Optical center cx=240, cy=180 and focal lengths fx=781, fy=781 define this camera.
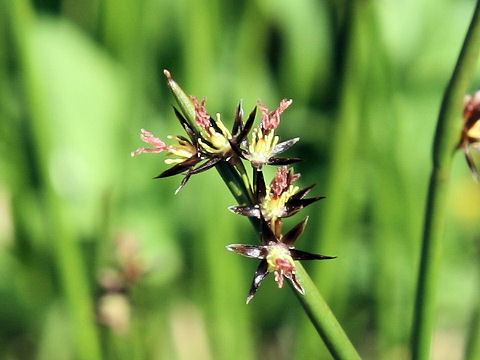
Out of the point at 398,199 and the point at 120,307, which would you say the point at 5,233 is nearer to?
the point at 120,307

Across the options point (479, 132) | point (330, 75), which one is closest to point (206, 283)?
point (330, 75)

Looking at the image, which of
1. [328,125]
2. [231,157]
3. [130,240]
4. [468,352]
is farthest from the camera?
[328,125]

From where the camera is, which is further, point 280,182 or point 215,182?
point 215,182

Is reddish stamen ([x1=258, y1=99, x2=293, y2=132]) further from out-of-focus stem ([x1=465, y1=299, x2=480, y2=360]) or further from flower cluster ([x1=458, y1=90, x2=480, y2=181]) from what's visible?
out-of-focus stem ([x1=465, y1=299, x2=480, y2=360])

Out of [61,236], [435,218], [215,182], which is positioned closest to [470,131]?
[435,218]

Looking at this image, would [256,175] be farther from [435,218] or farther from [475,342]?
[475,342]

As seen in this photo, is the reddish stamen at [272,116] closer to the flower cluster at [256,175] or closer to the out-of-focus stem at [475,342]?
the flower cluster at [256,175]

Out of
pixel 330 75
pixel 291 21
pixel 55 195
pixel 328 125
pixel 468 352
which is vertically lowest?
pixel 468 352
